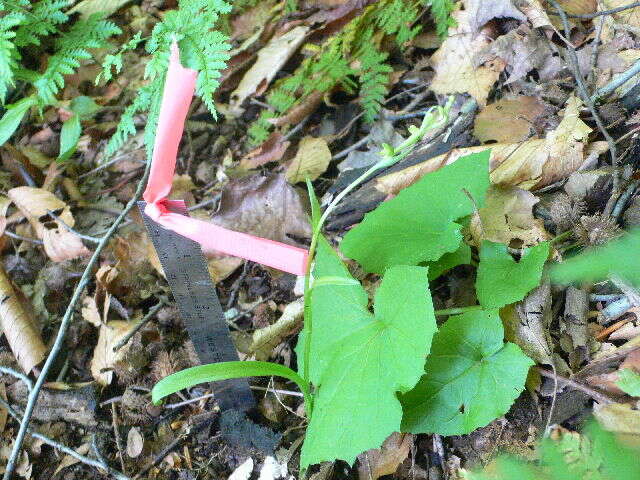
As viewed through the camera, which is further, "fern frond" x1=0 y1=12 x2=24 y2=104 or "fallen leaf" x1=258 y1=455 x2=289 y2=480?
"fern frond" x1=0 y1=12 x2=24 y2=104

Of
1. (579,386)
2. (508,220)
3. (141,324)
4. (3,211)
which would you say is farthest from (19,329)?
(579,386)

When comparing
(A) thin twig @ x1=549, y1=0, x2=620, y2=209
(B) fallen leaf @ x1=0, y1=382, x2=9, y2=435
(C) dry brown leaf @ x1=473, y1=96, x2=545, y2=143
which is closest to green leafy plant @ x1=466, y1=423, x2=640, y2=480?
(A) thin twig @ x1=549, y1=0, x2=620, y2=209

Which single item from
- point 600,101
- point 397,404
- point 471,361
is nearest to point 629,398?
point 471,361

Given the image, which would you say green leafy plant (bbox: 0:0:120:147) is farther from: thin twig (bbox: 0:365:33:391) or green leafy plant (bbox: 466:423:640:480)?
green leafy plant (bbox: 466:423:640:480)

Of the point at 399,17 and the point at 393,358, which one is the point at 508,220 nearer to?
the point at 393,358

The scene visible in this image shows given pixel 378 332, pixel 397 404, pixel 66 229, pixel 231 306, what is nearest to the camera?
pixel 397 404

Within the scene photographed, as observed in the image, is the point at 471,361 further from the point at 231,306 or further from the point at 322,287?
the point at 231,306
